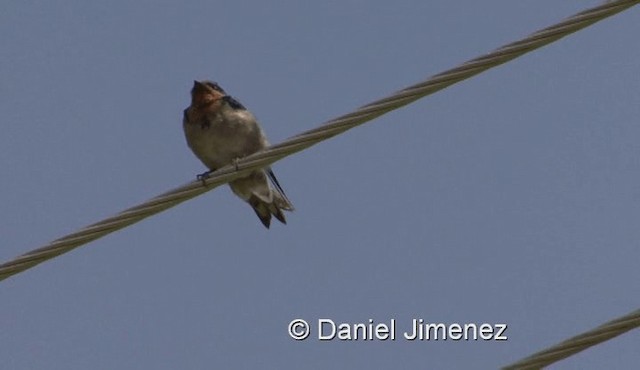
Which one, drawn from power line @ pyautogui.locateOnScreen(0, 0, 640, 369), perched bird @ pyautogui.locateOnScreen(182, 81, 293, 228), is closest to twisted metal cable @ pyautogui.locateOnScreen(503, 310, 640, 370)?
power line @ pyautogui.locateOnScreen(0, 0, 640, 369)

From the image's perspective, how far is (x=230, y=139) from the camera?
36.6 ft

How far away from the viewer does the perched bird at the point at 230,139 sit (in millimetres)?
11148

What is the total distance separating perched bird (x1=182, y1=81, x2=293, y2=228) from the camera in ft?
36.6

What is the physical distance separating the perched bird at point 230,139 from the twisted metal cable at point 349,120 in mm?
4174

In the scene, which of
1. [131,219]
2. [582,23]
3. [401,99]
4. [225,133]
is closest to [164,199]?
[131,219]

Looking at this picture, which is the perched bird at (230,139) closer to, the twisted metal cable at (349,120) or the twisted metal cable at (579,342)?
the twisted metal cable at (349,120)

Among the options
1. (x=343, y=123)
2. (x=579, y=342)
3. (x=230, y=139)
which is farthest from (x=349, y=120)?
(x=230, y=139)

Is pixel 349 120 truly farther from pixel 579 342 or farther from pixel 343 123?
pixel 579 342

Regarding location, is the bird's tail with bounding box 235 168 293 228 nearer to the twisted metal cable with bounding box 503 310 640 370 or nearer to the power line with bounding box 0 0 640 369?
the power line with bounding box 0 0 640 369

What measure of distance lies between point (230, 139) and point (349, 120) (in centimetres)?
449

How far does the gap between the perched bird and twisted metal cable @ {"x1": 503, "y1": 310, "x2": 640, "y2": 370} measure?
225 inches

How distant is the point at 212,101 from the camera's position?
11.4 metres

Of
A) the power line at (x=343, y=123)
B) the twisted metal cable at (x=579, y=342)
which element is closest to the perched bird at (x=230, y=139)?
the power line at (x=343, y=123)

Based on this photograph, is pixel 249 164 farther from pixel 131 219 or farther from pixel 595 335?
pixel 595 335
